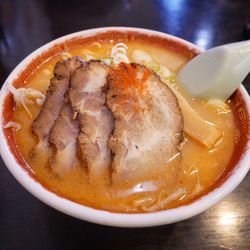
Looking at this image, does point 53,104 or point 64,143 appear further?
point 53,104

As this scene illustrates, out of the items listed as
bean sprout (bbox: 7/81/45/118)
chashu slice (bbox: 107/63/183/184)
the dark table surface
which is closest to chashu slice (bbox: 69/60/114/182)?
chashu slice (bbox: 107/63/183/184)

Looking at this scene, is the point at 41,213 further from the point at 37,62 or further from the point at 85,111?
the point at 37,62

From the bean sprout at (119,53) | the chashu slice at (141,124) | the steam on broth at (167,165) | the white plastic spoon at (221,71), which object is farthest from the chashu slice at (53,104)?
the white plastic spoon at (221,71)

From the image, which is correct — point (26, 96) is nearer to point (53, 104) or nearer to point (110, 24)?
point (53, 104)

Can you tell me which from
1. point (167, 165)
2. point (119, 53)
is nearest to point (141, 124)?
point (167, 165)

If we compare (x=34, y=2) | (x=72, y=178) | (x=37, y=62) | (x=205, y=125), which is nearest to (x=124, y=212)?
(x=72, y=178)

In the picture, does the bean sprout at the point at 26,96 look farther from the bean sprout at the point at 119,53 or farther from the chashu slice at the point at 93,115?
the bean sprout at the point at 119,53
